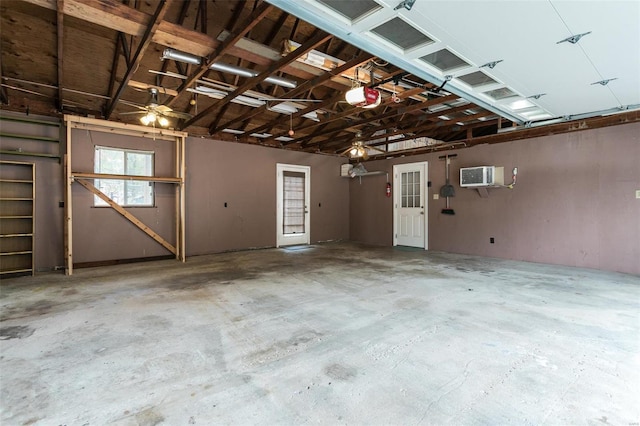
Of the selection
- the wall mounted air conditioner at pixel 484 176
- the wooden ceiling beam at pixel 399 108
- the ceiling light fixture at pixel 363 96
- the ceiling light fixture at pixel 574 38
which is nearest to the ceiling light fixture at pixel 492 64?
the ceiling light fixture at pixel 574 38

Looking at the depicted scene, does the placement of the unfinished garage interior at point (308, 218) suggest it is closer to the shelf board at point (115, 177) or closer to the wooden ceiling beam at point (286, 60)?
the wooden ceiling beam at point (286, 60)

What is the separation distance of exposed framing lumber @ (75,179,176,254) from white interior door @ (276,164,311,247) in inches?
111

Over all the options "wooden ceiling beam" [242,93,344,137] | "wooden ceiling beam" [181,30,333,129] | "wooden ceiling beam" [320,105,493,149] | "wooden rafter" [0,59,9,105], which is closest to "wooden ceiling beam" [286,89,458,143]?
"wooden ceiling beam" [242,93,344,137]

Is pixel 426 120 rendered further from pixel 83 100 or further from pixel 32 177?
pixel 32 177

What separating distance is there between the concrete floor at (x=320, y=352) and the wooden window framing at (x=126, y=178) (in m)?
1.17

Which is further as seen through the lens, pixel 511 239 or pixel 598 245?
pixel 511 239

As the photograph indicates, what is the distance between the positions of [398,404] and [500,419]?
1.72ft

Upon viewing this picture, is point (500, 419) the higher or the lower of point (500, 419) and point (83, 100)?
the lower

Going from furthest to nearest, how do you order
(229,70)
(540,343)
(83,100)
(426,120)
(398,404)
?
(426,120) → (83,100) → (229,70) → (540,343) → (398,404)

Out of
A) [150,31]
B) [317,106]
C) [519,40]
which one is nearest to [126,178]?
[150,31]

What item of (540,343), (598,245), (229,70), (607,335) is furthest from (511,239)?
(229,70)

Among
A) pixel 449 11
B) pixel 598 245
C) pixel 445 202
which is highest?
pixel 449 11

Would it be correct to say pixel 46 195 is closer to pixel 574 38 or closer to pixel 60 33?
pixel 60 33

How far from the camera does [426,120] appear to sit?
19.2 ft
